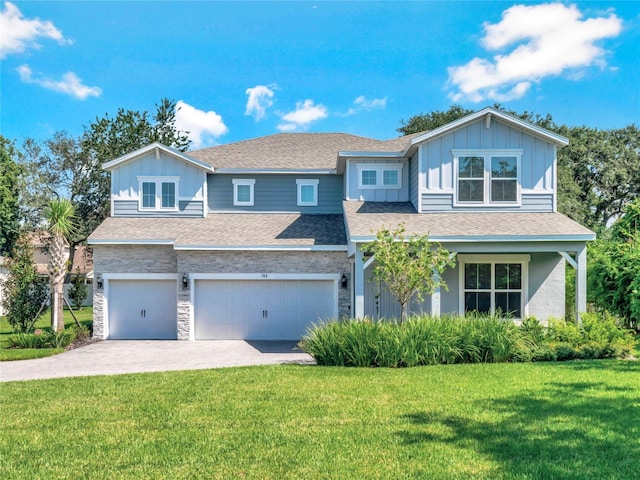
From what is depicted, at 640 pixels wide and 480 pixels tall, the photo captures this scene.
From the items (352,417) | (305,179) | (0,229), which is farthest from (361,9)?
(0,229)

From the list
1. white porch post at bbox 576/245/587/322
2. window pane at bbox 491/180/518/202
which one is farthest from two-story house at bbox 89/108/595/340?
white porch post at bbox 576/245/587/322

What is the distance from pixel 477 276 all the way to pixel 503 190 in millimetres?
2783

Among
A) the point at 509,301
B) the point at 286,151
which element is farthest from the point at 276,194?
the point at 509,301

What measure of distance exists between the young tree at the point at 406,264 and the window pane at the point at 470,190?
135 inches

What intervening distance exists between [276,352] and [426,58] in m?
12.1

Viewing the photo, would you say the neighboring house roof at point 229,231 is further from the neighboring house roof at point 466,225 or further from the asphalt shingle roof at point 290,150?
the asphalt shingle roof at point 290,150

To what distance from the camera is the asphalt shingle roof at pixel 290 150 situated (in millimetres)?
18688

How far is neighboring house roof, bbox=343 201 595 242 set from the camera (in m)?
12.8

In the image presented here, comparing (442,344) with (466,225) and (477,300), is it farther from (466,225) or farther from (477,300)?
(477,300)

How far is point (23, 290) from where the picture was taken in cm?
1619

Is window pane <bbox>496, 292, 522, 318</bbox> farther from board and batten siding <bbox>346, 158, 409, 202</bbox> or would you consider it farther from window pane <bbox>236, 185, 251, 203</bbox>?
window pane <bbox>236, 185, 251, 203</bbox>

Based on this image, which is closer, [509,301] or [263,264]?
[509,301]

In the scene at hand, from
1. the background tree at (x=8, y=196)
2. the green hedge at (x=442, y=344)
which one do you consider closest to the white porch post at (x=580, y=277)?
the green hedge at (x=442, y=344)

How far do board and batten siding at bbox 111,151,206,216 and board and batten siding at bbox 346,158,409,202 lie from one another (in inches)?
211
